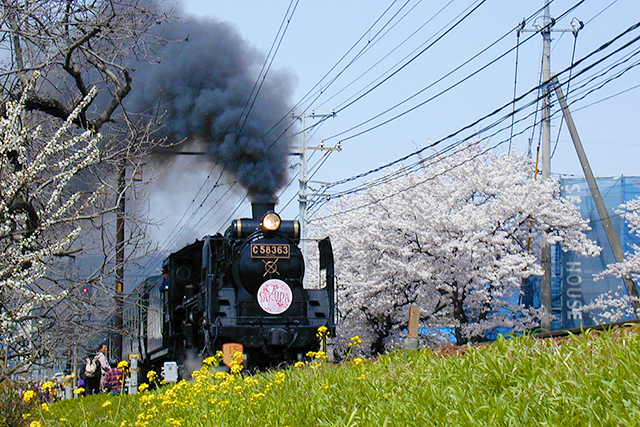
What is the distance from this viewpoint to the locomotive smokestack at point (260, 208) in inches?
523

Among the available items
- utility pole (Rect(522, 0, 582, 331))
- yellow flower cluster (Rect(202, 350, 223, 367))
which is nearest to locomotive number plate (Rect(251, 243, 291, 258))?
yellow flower cluster (Rect(202, 350, 223, 367))

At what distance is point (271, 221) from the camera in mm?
12266

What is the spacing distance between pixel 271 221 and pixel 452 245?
10821 millimetres

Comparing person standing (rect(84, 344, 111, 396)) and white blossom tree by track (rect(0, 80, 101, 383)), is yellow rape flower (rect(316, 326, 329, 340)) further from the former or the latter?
person standing (rect(84, 344, 111, 396))

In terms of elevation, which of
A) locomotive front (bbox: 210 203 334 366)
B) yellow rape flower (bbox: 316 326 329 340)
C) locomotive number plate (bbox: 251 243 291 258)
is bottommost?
yellow rape flower (bbox: 316 326 329 340)

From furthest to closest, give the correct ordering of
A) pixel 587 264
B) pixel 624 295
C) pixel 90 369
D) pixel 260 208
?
pixel 587 264
pixel 624 295
pixel 90 369
pixel 260 208

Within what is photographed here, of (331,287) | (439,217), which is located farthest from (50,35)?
(439,217)

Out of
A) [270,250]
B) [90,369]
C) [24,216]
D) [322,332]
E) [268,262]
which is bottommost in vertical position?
[90,369]

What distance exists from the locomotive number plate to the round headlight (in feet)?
0.99

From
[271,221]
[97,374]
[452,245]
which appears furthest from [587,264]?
[271,221]

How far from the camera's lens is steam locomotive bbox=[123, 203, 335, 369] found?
1151 centimetres

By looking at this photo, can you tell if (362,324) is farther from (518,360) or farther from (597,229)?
(518,360)

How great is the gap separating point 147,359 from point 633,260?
1830 cm

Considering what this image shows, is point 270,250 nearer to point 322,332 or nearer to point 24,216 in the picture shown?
point 322,332
